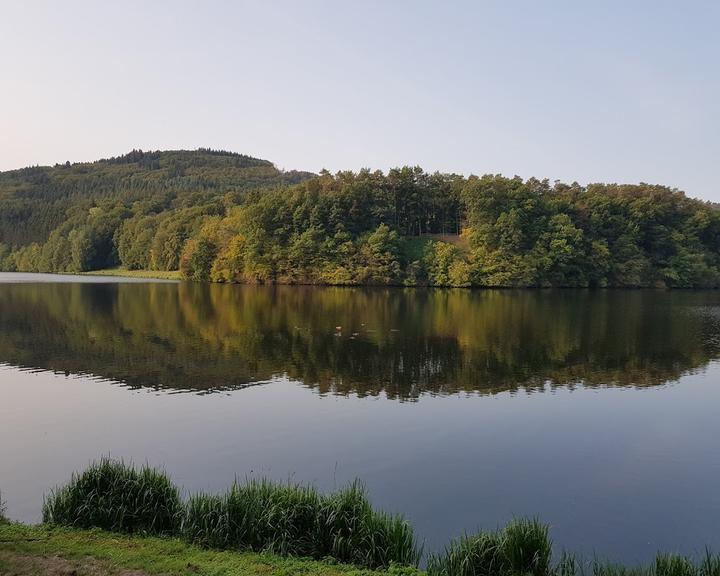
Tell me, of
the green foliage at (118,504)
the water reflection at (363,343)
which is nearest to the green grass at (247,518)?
the green foliage at (118,504)

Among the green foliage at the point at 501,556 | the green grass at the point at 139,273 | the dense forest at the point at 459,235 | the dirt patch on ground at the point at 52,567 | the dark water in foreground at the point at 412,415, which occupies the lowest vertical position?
the dark water in foreground at the point at 412,415

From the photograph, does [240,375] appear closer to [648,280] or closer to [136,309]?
[136,309]

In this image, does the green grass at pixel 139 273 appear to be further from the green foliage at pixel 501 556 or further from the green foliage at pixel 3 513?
the green foliage at pixel 501 556

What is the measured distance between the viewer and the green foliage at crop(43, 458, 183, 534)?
10.5 m

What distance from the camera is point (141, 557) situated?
876cm

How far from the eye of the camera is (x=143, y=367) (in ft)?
94.1

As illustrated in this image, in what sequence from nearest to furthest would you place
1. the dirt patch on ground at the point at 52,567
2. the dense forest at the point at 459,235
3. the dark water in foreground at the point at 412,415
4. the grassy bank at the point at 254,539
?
the dirt patch on ground at the point at 52,567
the grassy bank at the point at 254,539
the dark water in foreground at the point at 412,415
the dense forest at the point at 459,235

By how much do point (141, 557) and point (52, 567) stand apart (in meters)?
1.20

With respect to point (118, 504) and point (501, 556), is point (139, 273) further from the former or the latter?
point (501, 556)

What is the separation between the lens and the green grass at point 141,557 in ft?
27.3

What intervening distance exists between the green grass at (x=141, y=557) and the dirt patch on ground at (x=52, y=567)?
1 centimetres

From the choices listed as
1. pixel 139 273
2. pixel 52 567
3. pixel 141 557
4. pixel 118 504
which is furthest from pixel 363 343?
pixel 139 273

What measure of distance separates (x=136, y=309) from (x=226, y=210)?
2990 inches

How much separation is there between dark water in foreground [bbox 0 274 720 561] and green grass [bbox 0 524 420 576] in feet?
9.83
